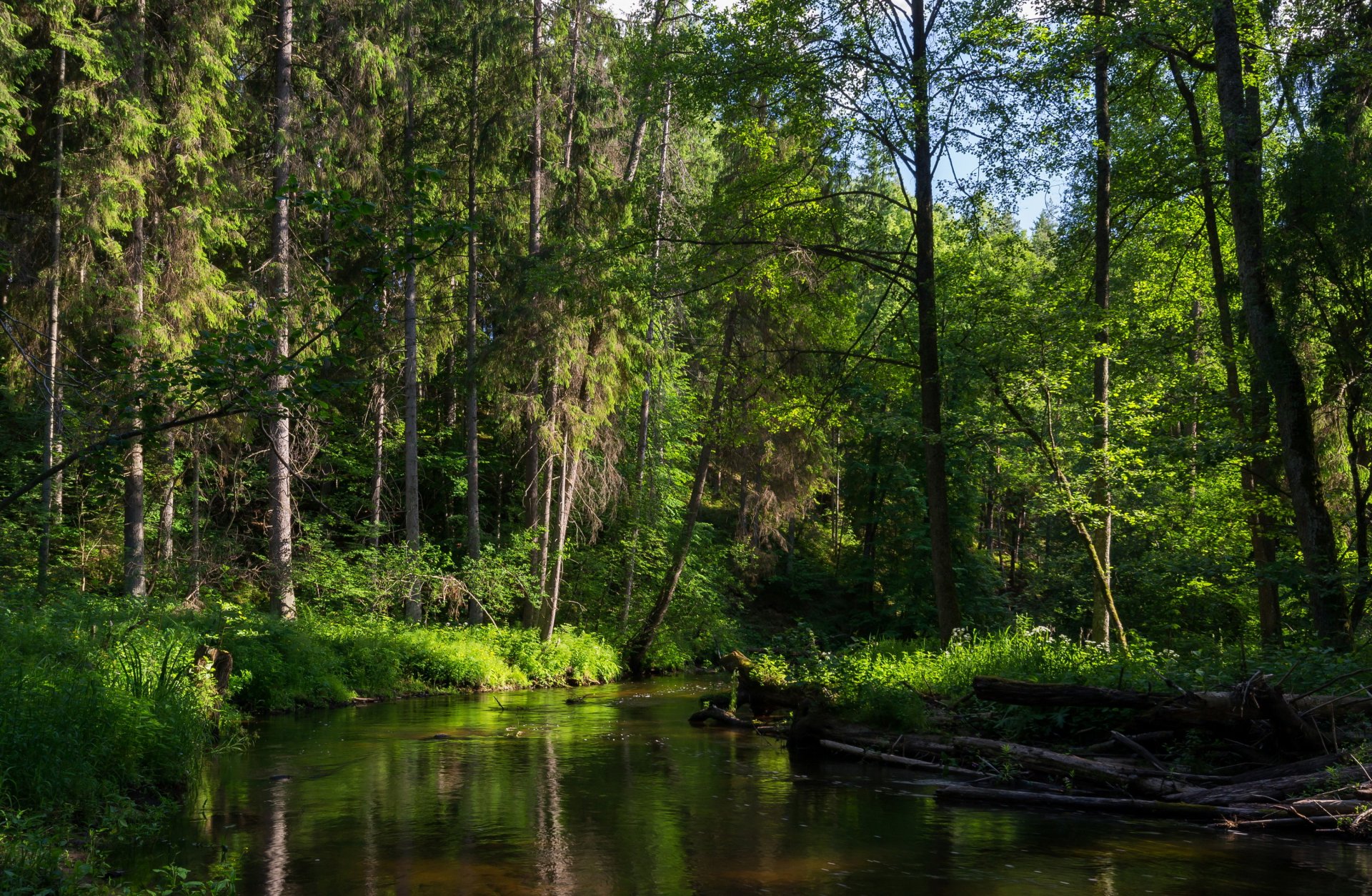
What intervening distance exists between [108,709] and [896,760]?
7.73 m

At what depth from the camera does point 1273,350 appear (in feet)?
36.7

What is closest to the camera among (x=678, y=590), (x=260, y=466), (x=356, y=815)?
(x=356, y=815)

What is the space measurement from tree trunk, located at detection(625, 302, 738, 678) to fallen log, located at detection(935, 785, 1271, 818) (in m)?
12.5

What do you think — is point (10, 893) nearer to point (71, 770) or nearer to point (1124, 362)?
point (71, 770)

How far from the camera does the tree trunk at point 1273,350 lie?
35.3 ft

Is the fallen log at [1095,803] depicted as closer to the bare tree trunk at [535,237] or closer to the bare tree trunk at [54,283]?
the bare tree trunk at [535,237]

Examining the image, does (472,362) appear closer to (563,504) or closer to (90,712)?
(563,504)

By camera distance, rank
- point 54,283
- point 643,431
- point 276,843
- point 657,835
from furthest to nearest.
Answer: point 643,431 → point 54,283 → point 657,835 → point 276,843

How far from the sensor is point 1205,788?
27.2 ft

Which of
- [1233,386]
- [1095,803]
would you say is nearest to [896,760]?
[1095,803]

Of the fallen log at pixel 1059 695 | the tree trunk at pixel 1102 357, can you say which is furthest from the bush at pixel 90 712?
the tree trunk at pixel 1102 357

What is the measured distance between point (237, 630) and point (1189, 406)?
47.7 ft

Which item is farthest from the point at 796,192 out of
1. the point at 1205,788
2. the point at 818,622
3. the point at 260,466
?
the point at 818,622

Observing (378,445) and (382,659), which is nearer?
(382,659)
